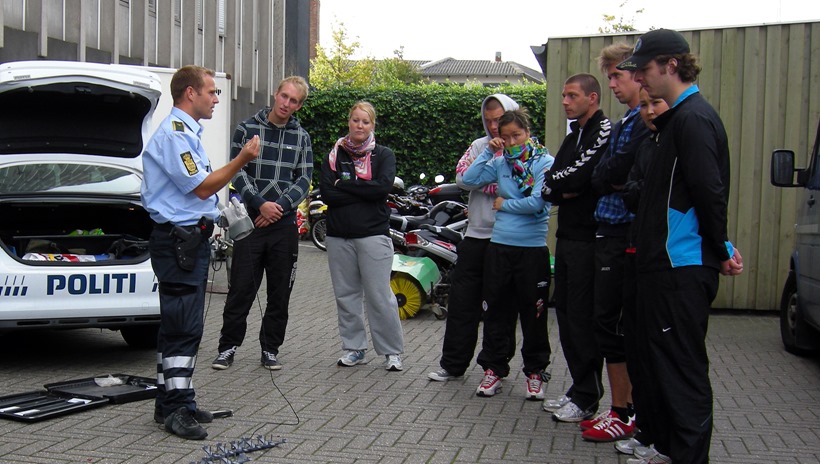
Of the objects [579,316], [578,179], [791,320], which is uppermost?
[578,179]

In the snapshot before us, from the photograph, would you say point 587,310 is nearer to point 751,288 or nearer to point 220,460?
point 220,460

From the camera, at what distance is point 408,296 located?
395 inches

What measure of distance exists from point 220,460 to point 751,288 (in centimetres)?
718

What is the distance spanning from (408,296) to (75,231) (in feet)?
11.9

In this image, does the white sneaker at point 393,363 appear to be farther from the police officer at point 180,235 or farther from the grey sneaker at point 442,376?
the police officer at point 180,235

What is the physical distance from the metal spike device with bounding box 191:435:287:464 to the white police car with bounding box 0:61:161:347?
2150 millimetres

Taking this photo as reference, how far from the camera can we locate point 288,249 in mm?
7207

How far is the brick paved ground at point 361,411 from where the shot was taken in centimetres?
495

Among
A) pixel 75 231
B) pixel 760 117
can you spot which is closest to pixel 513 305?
pixel 75 231

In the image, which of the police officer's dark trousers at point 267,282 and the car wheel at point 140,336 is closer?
the police officer's dark trousers at point 267,282

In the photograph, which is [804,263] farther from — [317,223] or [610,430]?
[317,223]

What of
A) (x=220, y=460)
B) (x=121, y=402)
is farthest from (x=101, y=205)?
(x=220, y=460)

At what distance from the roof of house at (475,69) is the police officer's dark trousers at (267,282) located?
342 feet

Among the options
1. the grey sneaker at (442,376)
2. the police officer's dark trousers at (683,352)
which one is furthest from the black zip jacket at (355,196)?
the police officer's dark trousers at (683,352)
